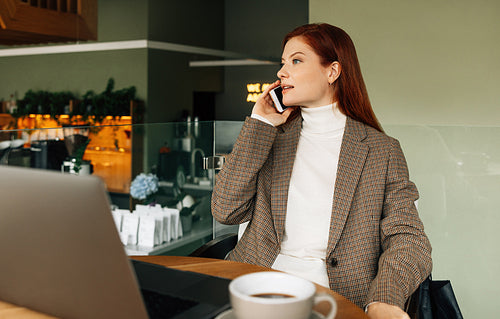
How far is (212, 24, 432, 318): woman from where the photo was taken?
1.49 metres

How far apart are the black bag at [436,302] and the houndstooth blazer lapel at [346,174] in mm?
283

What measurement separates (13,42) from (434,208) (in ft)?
12.3

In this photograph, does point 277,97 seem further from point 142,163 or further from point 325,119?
point 142,163

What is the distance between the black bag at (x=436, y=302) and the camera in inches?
55.9

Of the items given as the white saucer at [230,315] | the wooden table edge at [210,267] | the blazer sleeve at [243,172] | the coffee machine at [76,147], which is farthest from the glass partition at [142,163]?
the white saucer at [230,315]

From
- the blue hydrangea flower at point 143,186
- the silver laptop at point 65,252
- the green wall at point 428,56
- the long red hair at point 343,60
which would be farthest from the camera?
the green wall at point 428,56

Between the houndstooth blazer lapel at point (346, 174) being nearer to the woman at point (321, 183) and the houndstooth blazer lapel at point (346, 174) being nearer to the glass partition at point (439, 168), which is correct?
the woman at point (321, 183)

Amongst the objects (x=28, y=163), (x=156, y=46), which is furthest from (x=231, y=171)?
(x=156, y=46)

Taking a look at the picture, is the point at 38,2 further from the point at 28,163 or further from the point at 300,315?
the point at 300,315

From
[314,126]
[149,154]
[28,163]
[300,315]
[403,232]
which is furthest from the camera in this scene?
[149,154]

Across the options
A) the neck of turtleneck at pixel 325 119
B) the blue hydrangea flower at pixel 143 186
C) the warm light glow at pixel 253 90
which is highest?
the warm light glow at pixel 253 90

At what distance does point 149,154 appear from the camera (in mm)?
2670

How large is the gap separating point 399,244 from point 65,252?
0.99m

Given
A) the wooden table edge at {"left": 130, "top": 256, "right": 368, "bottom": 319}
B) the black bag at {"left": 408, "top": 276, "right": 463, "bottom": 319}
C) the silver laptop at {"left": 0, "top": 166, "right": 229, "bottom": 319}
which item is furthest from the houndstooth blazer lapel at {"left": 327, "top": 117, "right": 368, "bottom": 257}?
the silver laptop at {"left": 0, "top": 166, "right": 229, "bottom": 319}
